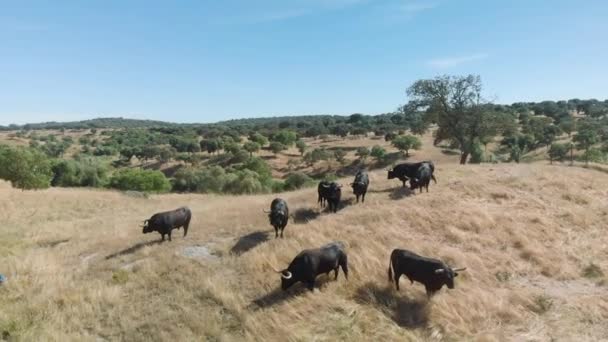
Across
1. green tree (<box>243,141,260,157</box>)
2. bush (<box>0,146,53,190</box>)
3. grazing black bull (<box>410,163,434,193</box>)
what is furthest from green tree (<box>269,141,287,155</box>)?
grazing black bull (<box>410,163,434,193</box>)

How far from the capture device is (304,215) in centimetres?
2103

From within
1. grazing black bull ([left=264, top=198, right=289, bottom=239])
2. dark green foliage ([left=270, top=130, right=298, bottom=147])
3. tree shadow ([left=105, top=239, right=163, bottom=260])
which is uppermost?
grazing black bull ([left=264, top=198, right=289, bottom=239])

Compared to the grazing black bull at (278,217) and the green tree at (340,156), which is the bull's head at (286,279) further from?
the green tree at (340,156)

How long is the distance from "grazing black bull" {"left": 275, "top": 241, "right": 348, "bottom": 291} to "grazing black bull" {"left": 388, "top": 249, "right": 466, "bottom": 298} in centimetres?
197

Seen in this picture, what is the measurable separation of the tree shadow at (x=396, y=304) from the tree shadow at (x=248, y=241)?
4.90 meters

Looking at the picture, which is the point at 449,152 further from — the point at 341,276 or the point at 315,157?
the point at 341,276

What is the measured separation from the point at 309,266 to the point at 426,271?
3.43 m

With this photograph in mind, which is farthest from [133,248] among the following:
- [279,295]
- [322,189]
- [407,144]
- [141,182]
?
[407,144]

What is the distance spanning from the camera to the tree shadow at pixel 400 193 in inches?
895

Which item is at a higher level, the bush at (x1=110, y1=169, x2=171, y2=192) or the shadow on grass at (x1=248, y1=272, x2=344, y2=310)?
the shadow on grass at (x1=248, y1=272, x2=344, y2=310)

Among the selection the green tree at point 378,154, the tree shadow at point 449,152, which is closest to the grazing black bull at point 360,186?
the green tree at point 378,154

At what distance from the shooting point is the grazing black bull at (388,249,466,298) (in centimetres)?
1310

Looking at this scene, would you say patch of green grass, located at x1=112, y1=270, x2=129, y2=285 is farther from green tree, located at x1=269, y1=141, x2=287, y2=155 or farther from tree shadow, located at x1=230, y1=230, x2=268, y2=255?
green tree, located at x1=269, y1=141, x2=287, y2=155

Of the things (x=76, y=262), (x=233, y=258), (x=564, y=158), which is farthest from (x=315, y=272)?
(x=564, y=158)
